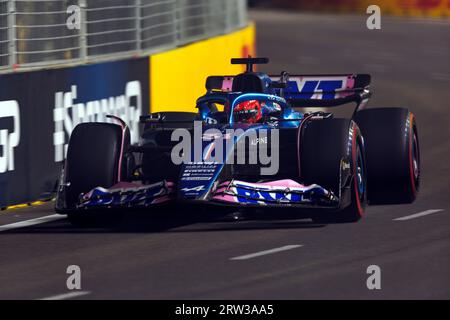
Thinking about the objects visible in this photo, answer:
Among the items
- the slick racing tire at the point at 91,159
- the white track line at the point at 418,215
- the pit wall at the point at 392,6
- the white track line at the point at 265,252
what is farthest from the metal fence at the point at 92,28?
the pit wall at the point at 392,6

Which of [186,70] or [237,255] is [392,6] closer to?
[186,70]

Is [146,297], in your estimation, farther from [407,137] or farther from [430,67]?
[430,67]

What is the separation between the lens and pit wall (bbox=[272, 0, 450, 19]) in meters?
48.0

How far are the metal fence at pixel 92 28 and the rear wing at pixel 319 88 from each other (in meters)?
1.90

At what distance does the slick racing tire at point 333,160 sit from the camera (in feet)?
42.2

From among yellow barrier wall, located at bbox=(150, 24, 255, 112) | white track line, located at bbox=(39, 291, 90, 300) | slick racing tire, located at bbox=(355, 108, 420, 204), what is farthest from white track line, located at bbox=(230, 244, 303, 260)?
yellow barrier wall, located at bbox=(150, 24, 255, 112)

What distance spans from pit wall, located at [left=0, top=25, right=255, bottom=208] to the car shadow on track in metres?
1.12

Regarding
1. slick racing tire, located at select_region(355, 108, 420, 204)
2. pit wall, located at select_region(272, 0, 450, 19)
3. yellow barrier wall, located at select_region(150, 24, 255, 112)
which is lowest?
slick racing tire, located at select_region(355, 108, 420, 204)

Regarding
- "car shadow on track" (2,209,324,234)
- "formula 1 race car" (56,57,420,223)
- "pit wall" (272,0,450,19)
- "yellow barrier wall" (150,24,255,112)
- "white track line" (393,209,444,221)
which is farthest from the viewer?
"pit wall" (272,0,450,19)

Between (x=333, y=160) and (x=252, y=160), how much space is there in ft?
2.81

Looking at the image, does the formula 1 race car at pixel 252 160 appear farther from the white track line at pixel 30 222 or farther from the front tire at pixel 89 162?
the white track line at pixel 30 222

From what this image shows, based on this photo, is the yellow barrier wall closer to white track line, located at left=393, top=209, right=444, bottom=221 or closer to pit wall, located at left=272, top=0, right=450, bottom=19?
white track line, located at left=393, top=209, right=444, bottom=221

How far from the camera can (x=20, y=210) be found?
48.8ft

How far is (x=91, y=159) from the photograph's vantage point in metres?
13.3
